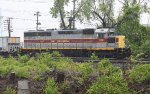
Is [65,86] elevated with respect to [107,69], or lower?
lower

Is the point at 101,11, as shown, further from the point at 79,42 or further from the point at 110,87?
the point at 110,87

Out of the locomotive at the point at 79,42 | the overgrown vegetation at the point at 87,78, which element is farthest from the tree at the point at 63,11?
the overgrown vegetation at the point at 87,78

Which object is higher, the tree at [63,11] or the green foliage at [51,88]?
the tree at [63,11]

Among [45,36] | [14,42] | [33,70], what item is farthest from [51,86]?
[14,42]

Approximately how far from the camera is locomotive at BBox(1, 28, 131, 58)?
3800 centimetres

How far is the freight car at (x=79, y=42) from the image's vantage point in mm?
38000

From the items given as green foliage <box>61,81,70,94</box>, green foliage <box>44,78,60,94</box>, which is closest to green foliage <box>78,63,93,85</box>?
green foliage <box>61,81,70,94</box>

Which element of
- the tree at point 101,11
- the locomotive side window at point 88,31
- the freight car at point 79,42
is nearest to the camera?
the freight car at point 79,42

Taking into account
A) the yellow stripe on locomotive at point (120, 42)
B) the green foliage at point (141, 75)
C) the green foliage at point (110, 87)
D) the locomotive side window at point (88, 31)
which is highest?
the locomotive side window at point (88, 31)

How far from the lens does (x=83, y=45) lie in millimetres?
39625

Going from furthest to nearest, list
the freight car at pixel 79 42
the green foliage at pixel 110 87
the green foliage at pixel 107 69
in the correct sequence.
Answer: the freight car at pixel 79 42
the green foliage at pixel 107 69
the green foliage at pixel 110 87

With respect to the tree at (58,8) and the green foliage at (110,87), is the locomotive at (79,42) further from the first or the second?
the green foliage at (110,87)

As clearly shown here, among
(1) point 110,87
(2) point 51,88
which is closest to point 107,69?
(2) point 51,88

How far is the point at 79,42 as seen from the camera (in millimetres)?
39750
